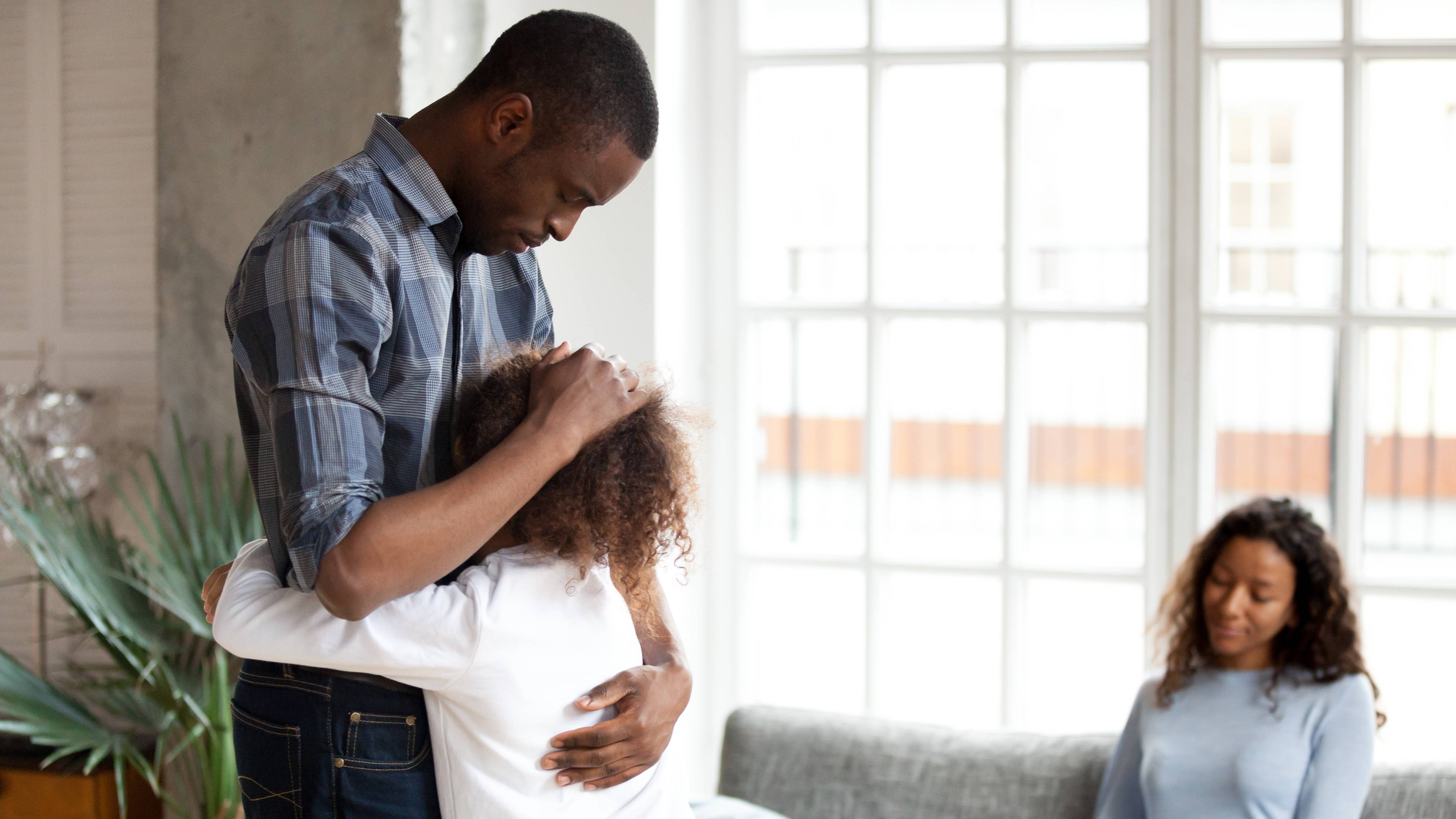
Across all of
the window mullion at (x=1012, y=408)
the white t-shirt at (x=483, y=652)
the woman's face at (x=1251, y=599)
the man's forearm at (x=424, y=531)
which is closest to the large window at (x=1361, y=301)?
the window mullion at (x=1012, y=408)

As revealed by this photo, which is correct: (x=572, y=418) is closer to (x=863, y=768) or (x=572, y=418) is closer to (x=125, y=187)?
(x=863, y=768)

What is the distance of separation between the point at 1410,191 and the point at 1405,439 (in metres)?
0.59

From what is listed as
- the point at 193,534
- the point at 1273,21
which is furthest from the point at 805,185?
the point at 193,534

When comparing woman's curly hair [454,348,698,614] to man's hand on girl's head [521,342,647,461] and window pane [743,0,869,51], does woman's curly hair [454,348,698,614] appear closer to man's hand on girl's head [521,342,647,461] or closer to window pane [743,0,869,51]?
man's hand on girl's head [521,342,647,461]

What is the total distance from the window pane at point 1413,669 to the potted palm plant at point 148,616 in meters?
2.54

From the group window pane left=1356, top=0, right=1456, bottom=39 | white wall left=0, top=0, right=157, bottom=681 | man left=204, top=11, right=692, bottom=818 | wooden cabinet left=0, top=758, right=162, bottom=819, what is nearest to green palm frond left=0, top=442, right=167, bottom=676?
wooden cabinet left=0, top=758, right=162, bottom=819

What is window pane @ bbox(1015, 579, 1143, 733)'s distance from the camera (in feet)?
9.46

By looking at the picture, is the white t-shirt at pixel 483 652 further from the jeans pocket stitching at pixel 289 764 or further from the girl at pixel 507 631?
the jeans pocket stitching at pixel 289 764

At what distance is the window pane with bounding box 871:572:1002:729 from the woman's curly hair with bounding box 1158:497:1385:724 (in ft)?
1.78

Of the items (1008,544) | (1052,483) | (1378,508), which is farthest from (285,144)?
(1052,483)

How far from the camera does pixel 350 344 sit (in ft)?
3.25

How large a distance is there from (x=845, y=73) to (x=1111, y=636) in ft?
5.51

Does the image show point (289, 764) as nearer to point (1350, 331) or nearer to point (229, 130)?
point (229, 130)

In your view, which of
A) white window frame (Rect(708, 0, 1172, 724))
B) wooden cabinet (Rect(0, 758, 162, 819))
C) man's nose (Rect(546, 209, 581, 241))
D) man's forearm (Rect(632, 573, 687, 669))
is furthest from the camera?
white window frame (Rect(708, 0, 1172, 724))
